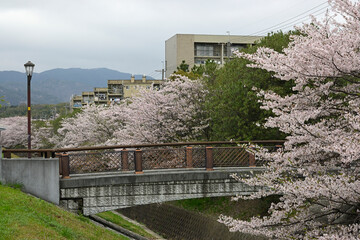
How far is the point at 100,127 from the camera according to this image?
1528 inches

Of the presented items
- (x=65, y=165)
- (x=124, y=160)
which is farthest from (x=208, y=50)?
(x=65, y=165)

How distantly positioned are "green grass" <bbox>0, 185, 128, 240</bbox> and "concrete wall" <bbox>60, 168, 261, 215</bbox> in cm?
125

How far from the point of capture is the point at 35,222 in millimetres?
11578

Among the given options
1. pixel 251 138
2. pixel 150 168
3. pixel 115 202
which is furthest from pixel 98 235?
pixel 251 138

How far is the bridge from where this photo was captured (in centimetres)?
1568

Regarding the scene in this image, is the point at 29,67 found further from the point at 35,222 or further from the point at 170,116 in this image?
the point at 170,116

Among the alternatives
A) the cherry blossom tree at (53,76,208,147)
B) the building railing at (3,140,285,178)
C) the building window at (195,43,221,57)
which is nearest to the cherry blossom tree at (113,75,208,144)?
the cherry blossom tree at (53,76,208,147)

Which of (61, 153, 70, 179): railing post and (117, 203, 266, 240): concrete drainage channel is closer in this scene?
(61, 153, 70, 179): railing post

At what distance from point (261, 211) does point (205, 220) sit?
333 cm

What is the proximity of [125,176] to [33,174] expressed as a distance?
3.31 meters

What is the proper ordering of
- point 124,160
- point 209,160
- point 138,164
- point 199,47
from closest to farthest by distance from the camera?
point 138,164
point 124,160
point 209,160
point 199,47

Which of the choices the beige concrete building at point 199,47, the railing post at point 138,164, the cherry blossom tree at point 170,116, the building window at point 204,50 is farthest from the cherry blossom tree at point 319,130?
the building window at point 204,50

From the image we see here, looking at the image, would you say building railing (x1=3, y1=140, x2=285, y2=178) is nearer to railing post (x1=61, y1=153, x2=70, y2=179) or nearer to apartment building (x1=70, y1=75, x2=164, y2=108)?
railing post (x1=61, y1=153, x2=70, y2=179)

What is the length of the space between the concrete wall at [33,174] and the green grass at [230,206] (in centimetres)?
997
